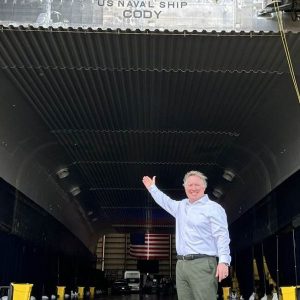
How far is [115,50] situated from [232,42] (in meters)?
1.72

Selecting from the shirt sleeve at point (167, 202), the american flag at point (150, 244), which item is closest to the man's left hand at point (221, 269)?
the shirt sleeve at point (167, 202)

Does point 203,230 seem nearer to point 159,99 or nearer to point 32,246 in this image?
point 159,99

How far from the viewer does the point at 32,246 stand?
14.7 metres

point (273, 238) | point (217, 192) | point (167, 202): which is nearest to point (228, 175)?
point (217, 192)

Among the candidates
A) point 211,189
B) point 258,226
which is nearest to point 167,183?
point 211,189

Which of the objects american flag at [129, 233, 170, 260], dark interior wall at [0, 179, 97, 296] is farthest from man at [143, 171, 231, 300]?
american flag at [129, 233, 170, 260]

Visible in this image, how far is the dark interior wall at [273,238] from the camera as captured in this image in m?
10.9

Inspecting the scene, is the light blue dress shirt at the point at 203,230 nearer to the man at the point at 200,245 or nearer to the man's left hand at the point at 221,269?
the man at the point at 200,245

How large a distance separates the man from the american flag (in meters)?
31.3

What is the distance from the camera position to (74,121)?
11.4 m

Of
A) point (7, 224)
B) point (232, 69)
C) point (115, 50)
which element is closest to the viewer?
point (115, 50)

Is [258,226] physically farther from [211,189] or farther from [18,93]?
[18,93]

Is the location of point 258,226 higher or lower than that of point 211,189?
lower

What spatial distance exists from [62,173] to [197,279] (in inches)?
469
